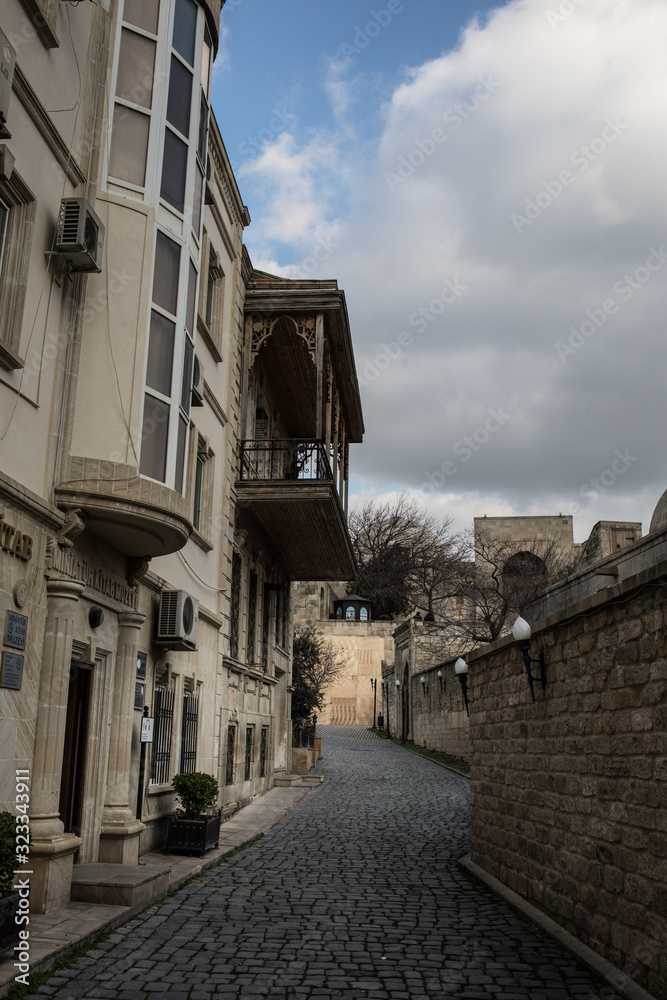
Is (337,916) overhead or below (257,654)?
below

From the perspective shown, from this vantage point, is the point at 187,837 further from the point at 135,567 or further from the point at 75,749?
the point at 135,567

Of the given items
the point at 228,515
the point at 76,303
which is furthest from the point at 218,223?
the point at 76,303

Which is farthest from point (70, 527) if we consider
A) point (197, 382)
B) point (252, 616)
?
point (252, 616)

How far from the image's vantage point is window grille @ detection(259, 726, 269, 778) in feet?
65.1

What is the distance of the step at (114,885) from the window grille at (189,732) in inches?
170

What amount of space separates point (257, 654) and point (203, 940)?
485 inches

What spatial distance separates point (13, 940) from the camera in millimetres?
5504

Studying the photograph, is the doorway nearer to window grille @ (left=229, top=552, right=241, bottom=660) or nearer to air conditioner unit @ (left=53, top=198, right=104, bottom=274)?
air conditioner unit @ (left=53, top=198, right=104, bottom=274)

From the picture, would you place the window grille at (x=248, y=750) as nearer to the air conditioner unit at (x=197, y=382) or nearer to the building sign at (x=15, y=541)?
the air conditioner unit at (x=197, y=382)

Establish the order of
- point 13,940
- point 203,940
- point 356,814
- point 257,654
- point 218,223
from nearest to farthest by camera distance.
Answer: point 13,940 < point 203,940 < point 218,223 < point 356,814 < point 257,654

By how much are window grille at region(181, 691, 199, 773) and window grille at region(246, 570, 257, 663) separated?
16.3 ft

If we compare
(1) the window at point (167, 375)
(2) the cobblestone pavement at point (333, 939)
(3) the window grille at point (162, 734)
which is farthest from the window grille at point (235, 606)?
(1) the window at point (167, 375)

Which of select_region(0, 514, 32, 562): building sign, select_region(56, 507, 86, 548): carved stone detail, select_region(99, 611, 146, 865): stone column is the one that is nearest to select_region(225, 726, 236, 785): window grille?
select_region(99, 611, 146, 865): stone column

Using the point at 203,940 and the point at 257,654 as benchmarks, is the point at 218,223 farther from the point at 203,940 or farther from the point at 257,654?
the point at 203,940
